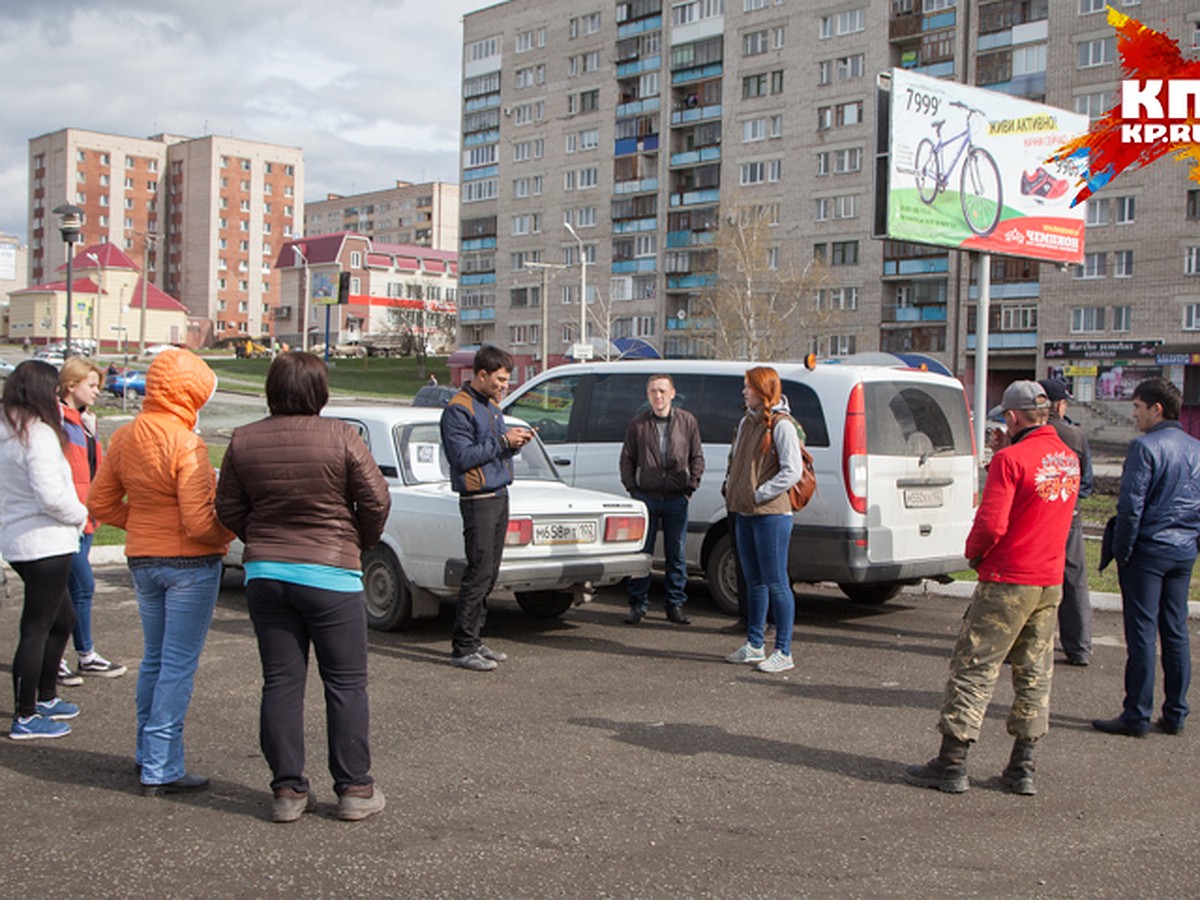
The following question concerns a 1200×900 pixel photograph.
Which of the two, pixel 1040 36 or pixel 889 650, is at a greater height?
pixel 1040 36

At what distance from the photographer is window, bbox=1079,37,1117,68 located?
55.3 metres

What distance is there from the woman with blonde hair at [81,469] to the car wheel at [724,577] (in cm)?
457

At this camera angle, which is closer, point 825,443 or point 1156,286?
point 825,443

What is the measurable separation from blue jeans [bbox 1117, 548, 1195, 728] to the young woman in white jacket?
5.38 metres

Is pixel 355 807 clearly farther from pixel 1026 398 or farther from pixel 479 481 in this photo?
pixel 1026 398

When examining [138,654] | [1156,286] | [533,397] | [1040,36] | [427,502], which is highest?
[1040,36]

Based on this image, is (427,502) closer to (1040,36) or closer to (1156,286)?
(1156,286)

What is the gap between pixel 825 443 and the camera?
9000 mm

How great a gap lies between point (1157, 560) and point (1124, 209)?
53.8 metres

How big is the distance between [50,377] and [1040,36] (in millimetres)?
60436

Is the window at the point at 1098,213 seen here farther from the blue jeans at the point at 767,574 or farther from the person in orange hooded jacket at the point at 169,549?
the person in orange hooded jacket at the point at 169,549

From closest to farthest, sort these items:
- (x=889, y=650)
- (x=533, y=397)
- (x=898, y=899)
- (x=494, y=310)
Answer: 1. (x=898, y=899)
2. (x=889, y=650)
3. (x=533, y=397)
4. (x=494, y=310)

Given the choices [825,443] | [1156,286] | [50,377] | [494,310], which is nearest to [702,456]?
[825,443]

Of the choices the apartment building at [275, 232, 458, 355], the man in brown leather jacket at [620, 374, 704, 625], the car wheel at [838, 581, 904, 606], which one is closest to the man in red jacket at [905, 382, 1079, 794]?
the man in brown leather jacket at [620, 374, 704, 625]
